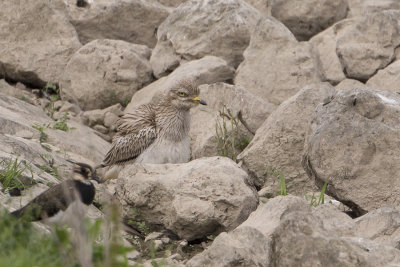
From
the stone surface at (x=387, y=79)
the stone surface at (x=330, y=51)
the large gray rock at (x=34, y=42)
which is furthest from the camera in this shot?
the large gray rock at (x=34, y=42)

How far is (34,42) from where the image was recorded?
39.1ft

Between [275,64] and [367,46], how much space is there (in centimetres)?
116

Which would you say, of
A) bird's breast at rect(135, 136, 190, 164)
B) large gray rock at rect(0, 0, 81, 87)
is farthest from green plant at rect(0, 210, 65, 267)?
large gray rock at rect(0, 0, 81, 87)

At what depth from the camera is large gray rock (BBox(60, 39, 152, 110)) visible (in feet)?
36.8

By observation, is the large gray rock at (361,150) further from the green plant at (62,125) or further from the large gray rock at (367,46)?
the green plant at (62,125)

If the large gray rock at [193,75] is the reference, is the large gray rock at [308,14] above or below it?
above

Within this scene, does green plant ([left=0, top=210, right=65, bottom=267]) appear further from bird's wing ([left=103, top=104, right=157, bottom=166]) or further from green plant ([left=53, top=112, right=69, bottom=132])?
green plant ([left=53, top=112, right=69, bottom=132])

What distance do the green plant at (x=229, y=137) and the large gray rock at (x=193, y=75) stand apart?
1049 mm

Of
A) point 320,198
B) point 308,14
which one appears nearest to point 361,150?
point 320,198

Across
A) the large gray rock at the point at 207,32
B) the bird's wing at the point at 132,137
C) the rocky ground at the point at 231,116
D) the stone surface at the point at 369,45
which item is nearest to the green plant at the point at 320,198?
the rocky ground at the point at 231,116

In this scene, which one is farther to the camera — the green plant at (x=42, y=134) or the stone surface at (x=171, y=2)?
the stone surface at (x=171, y=2)

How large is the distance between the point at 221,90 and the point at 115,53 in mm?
2085

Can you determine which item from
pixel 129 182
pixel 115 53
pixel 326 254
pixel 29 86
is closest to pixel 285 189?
pixel 129 182

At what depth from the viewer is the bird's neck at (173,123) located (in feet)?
29.7
